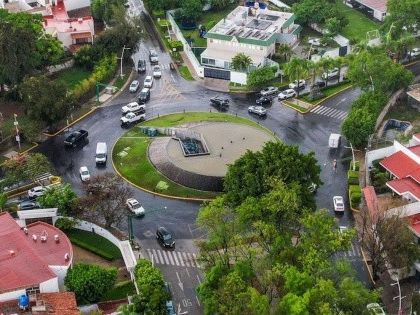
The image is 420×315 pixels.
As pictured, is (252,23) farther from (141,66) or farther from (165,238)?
(165,238)


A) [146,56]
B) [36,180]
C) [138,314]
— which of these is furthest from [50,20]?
[138,314]

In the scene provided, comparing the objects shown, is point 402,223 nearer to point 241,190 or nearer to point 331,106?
point 241,190

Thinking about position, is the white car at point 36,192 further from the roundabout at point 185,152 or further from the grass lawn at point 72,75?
the grass lawn at point 72,75

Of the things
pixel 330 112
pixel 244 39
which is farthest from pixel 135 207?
pixel 244 39

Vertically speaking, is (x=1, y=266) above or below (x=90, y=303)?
above

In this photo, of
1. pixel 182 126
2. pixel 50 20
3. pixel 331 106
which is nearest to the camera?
pixel 182 126

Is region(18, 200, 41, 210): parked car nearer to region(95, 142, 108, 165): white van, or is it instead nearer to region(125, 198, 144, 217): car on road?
region(125, 198, 144, 217): car on road
